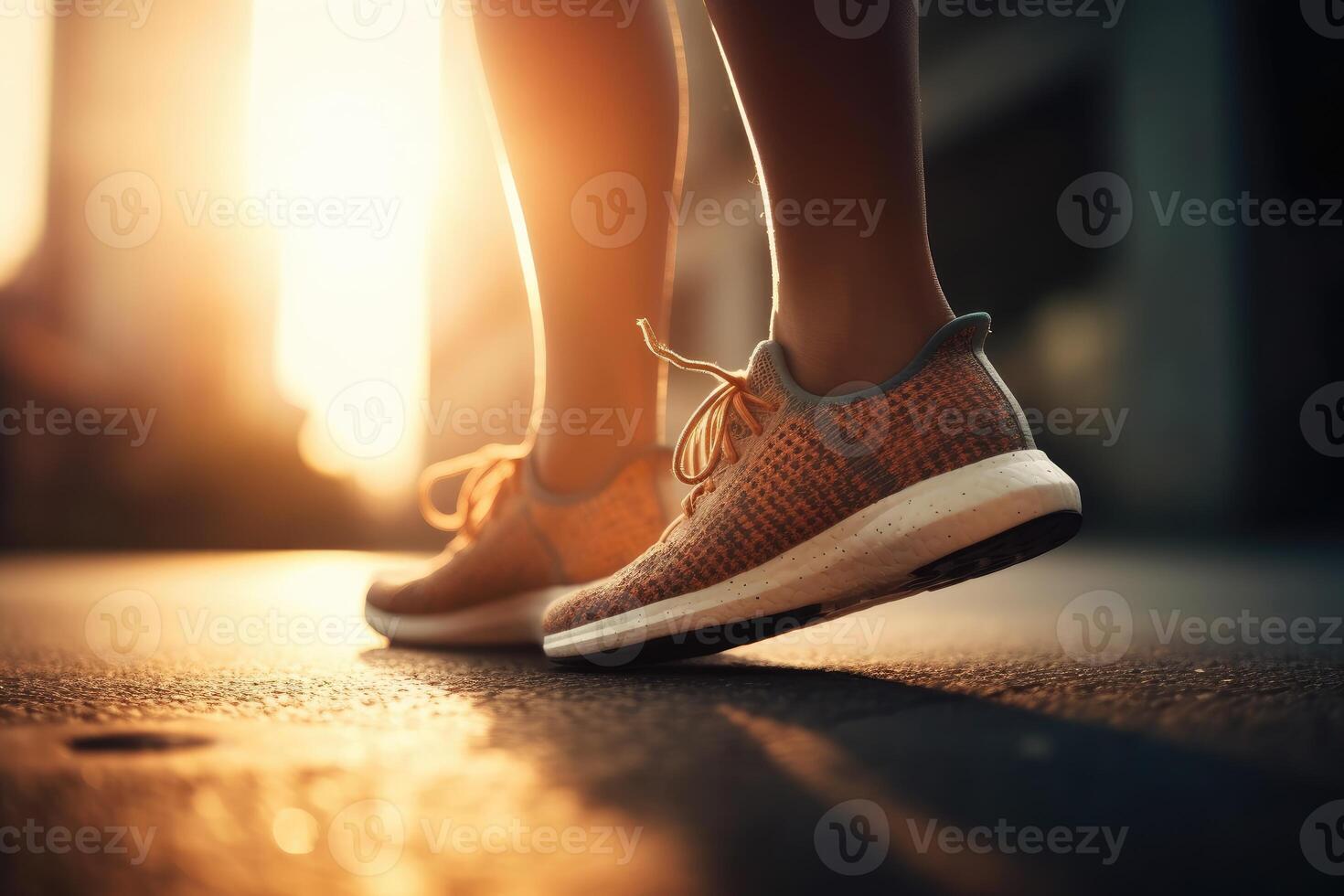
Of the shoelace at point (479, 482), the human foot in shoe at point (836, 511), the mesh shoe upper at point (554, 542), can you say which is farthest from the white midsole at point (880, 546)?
the shoelace at point (479, 482)

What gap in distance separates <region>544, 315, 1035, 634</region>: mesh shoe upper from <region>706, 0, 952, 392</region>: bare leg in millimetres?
22

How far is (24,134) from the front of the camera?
7.03 metres

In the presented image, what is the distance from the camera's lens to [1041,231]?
4.78 metres

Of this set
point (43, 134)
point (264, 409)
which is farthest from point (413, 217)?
point (43, 134)

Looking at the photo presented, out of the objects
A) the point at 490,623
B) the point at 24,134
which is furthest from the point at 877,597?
the point at 24,134

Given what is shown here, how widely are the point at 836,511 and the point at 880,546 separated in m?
0.04

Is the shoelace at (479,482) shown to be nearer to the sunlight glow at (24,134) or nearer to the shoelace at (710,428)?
the shoelace at (710,428)

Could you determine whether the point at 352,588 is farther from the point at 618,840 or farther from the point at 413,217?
the point at 413,217

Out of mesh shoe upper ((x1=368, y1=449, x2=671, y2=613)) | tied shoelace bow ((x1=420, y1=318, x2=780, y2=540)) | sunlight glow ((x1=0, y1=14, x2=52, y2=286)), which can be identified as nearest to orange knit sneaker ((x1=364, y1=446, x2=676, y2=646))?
mesh shoe upper ((x1=368, y1=449, x2=671, y2=613))

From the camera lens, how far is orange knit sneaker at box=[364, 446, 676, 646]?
81 cm

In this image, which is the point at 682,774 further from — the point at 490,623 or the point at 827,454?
the point at 490,623

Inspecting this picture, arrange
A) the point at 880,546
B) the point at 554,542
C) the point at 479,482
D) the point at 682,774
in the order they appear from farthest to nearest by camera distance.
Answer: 1. the point at 479,482
2. the point at 554,542
3. the point at 880,546
4. the point at 682,774

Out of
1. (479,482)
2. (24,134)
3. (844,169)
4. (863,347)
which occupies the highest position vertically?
(24,134)

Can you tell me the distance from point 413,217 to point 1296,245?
5280 millimetres
